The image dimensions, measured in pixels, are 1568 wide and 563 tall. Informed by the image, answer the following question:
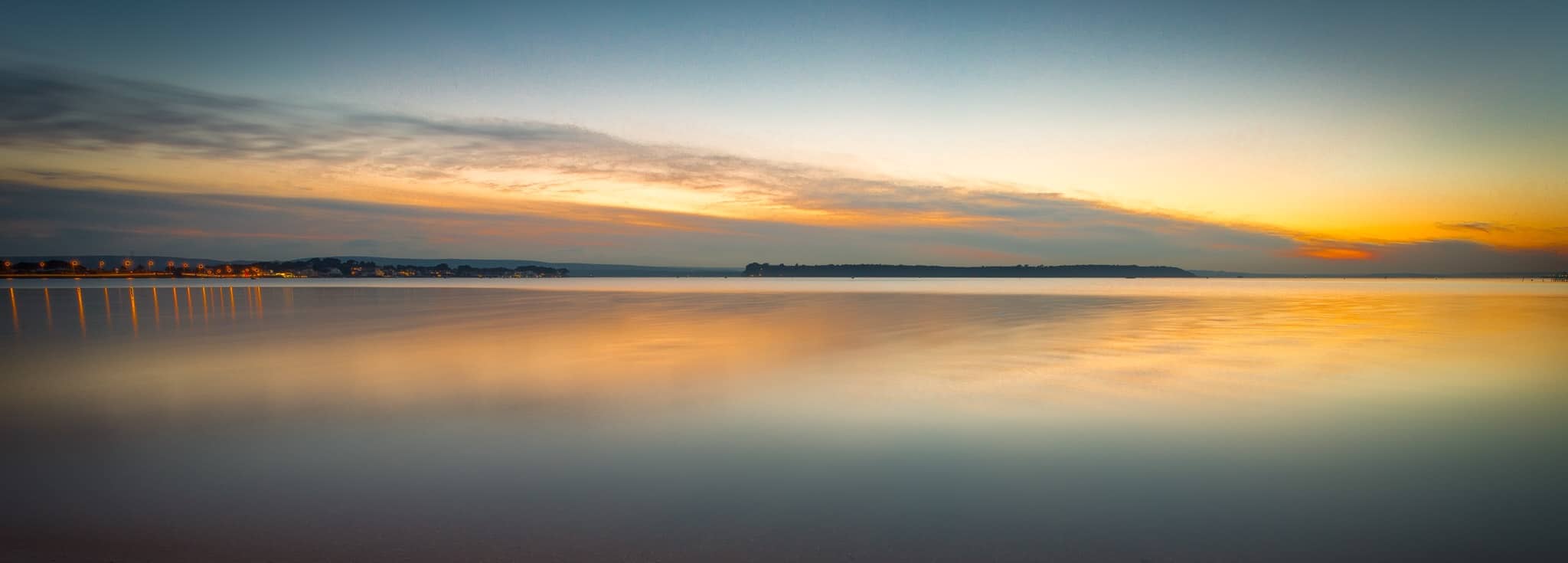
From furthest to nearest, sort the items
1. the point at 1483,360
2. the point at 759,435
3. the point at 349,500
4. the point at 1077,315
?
the point at 1077,315 < the point at 1483,360 < the point at 759,435 < the point at 349,500

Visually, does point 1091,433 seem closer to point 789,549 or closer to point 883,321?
point 789,549

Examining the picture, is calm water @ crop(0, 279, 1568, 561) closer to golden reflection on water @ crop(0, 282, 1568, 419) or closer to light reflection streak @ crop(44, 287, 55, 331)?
golden reflection on water @ crop(0, 282, 1568, 419)

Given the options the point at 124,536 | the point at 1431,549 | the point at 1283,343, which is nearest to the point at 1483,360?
the point at 1283,343

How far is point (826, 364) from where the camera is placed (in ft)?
41.3

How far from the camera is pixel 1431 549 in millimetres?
4254

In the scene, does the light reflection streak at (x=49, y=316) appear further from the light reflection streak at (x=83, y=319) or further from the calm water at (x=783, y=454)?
the calm water at (x=783, y=454)

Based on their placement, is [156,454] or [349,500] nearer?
[349,500]

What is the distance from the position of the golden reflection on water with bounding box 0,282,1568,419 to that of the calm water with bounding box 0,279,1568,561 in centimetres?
10

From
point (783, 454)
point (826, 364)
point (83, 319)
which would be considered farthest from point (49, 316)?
point (783, 454)

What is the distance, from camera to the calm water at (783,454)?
438cm

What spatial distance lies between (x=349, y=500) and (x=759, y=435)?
11.1 feet

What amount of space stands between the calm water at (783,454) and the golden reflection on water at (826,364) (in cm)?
10

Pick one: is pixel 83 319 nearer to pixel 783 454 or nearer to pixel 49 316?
pixel 49 316

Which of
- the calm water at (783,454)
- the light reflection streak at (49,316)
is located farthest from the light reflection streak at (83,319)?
the calm water at (783,454)
